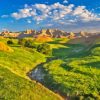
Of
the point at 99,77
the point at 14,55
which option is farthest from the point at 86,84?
the point at 14,55

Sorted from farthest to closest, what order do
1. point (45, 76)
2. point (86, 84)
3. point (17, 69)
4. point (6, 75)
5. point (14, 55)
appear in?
point (14, 55)
point (17, 69)
point (45, 76)
point (6, 75)
point (86, 84)

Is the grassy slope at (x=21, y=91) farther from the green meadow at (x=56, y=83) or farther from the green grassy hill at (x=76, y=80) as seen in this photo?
the green grassy hill at (x=76, y=80)

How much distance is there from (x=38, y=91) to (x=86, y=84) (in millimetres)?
8346

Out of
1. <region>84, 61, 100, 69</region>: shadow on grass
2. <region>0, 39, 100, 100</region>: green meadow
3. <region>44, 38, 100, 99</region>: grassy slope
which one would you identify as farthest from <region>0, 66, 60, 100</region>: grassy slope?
<region>84, 61, 100, 69</region>: shadow on grass

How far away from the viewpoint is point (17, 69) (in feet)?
204

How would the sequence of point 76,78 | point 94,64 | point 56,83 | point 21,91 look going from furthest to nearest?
point 94,64
point 76,78
point 56,83
point 21,91

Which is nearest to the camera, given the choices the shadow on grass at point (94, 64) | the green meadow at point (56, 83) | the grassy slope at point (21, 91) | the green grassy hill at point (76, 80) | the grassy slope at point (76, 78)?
the grassy slope at point (21, 91)

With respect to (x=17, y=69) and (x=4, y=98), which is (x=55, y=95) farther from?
(x=17, y=69)

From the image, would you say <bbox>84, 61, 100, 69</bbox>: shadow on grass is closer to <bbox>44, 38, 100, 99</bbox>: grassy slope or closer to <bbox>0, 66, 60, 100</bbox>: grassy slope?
<bbox>44, 38, 100, 99</bbox>: grassy slope

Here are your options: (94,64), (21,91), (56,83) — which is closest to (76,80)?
(56,83)

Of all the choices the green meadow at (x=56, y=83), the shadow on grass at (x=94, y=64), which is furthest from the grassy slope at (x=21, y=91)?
the shadow on grass at (x=94, y=64)

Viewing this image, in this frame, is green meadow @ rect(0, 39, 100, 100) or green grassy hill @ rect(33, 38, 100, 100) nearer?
green meadow @ rect(0, 39, 100, 100)

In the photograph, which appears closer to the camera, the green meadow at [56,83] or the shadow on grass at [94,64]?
the green meadow at [56,83]

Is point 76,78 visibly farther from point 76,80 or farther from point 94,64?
point 94,64
